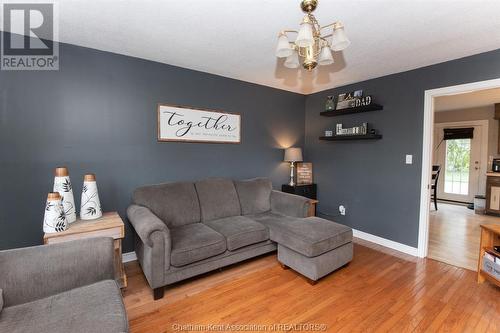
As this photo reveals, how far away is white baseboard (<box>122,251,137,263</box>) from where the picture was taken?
2.70m

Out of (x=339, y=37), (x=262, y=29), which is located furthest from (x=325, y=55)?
(x=262, y=29)

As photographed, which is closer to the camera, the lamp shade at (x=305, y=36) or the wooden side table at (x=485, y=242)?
the lamp shade at (x=305, y=36)

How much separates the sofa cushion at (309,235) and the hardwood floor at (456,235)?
149 cm

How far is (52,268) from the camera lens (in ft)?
4.63

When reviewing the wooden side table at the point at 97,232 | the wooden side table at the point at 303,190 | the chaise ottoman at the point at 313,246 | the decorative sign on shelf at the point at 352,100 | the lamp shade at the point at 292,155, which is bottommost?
the chaise ottoman at the point at 313,246

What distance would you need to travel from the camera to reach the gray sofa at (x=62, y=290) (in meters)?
1.12

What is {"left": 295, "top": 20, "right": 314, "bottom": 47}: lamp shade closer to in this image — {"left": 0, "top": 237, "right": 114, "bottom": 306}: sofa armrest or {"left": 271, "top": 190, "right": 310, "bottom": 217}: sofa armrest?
{"left": 0, "top": 237, "right": 114, "bottom": 306}: sofa armrest

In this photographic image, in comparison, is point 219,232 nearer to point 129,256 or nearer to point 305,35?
point 129,256

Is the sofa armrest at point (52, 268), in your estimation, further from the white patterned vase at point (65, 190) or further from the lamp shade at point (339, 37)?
the lamp shade at point (339, 37)

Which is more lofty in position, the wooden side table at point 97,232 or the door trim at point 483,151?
the door trim at point 483,151

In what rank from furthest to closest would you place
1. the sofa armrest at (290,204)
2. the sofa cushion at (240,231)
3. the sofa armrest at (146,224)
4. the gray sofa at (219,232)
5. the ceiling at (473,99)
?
the ceiling at (473,99)
the sofa armrest at (290,204)
the sofa cushion at (240,231)
the gray sofa at (219,232)
the sofa armrest at (146,224)

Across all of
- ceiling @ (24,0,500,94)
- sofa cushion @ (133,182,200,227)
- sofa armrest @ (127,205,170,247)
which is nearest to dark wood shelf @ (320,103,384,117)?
ceiling @ (24,0,500,94)

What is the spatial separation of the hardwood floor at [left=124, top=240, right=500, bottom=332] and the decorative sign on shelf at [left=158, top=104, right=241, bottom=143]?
1631mm

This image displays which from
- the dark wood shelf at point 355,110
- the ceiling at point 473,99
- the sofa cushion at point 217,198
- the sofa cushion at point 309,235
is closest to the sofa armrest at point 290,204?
the sofa cushion at point 309,235
